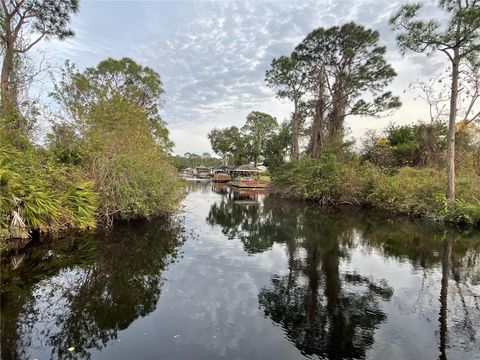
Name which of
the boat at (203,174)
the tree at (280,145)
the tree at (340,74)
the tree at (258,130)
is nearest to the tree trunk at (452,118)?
the tree at (340,74)

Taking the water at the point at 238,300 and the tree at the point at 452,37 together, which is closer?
the water at the point at 238,300

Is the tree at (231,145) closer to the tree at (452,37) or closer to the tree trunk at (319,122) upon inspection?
the tree trunk at (319,122)

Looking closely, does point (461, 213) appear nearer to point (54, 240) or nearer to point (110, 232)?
point (110, 232)

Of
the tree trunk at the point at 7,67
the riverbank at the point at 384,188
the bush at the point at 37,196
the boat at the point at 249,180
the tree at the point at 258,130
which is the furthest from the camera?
the tree at the point at 258,130

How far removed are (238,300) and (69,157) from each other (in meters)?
8.44

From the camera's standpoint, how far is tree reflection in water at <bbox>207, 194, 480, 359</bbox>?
3.96 meters

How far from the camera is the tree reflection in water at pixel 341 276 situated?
3.96 metres

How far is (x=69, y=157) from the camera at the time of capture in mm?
10352

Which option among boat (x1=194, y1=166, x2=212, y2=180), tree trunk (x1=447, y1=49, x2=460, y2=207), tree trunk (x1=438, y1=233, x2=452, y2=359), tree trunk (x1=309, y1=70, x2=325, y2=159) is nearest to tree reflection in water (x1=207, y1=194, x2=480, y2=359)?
tree trunk (x1=438, y1=233, x2=452, y2=359)

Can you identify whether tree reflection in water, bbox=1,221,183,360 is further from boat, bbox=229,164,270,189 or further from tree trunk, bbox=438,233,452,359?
boat, bbox=229,164,270,189

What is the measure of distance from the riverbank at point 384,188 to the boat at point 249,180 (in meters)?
9.19

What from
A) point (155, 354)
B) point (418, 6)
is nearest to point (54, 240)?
point (155, 354)

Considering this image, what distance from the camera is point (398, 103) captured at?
24.0 metres

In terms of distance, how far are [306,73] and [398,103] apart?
26.7 ft
